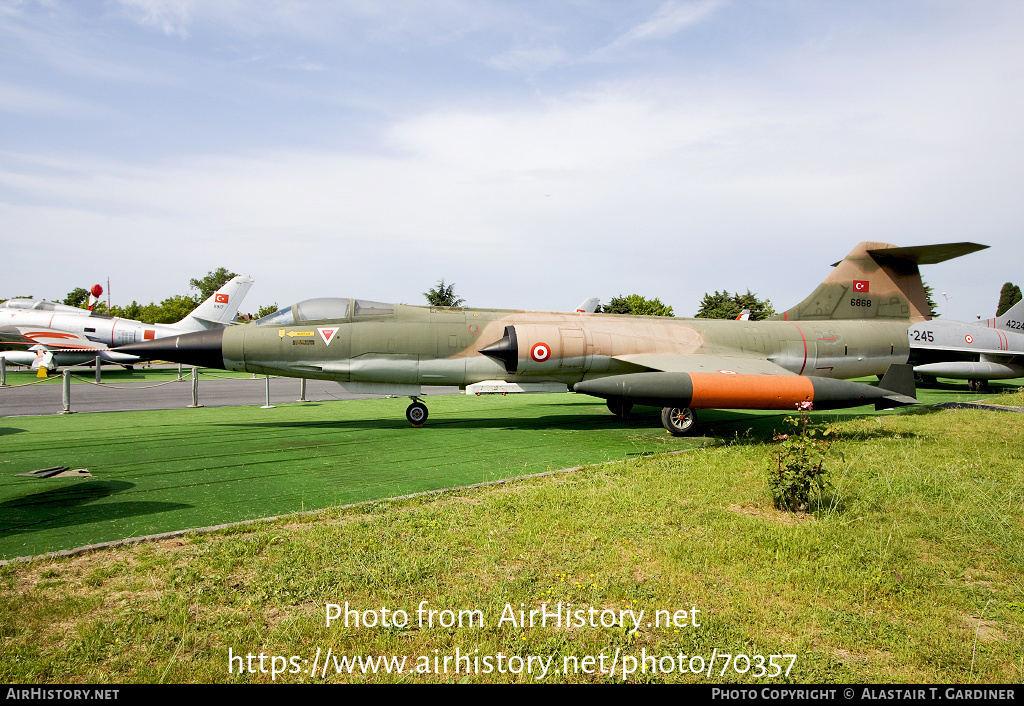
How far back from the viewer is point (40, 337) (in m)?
22.8

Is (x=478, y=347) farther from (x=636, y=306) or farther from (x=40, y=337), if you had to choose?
(x=636, y=306)

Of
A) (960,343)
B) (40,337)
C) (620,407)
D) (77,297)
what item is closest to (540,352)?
(620,407)

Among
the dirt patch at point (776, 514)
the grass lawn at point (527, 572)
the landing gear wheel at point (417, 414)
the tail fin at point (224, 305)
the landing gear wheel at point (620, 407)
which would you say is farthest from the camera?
the tail fin at point (224, 305)

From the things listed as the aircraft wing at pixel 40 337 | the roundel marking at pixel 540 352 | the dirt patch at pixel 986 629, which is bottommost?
the dirt patch at pixel 986 629

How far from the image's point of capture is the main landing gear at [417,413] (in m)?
11.1

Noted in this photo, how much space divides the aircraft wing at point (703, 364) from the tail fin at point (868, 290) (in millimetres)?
3696

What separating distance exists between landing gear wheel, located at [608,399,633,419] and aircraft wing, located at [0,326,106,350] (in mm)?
21088

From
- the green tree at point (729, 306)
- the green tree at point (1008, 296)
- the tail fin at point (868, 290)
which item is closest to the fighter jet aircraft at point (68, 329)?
the tail fin at point (868, 290)

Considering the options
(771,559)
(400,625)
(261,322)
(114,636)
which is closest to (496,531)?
(400,625)

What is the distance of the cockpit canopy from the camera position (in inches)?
415

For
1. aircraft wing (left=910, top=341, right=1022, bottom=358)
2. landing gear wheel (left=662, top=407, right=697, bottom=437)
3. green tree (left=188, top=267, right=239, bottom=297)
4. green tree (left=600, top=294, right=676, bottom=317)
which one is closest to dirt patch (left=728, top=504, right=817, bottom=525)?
landing gear wheel (left=662, top=407, right=697, bottom=437)

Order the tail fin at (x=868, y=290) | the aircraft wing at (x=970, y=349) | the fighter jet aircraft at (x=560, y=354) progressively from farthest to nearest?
1. the tail fin at (x=868, y=290)
2. the aircraft wing at (x=970, y=349)
3. the fighter jet aircraft at (x=560, y=354)

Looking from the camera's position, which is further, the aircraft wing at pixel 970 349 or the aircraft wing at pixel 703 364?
the aircraft wing at pixel 970 349

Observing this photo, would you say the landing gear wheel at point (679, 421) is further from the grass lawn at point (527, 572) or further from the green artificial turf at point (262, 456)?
the grass lawn at point (527, 572)
